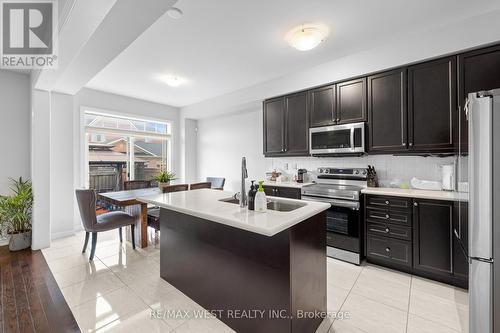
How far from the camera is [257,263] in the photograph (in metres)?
1.55

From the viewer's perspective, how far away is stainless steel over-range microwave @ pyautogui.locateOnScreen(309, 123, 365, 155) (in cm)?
294

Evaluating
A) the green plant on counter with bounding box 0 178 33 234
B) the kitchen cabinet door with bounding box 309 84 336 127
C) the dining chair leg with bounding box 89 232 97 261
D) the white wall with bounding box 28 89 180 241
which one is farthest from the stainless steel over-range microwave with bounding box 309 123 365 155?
the green plant on counter with bounding box 0 178 33 234

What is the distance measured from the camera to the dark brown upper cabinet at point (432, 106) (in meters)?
2.36

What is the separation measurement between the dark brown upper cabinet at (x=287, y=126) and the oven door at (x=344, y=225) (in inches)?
40.9

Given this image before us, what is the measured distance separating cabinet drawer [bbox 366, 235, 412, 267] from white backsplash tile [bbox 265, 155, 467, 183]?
88 centimetres

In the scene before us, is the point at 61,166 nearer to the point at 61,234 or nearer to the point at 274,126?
the point at 61,234

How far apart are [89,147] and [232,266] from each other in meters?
4.34

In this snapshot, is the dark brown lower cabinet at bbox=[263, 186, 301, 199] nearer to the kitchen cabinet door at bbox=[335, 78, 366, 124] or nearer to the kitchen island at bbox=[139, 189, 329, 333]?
the kitchen cabinet door at bbox=[335, 78, 366, 124]

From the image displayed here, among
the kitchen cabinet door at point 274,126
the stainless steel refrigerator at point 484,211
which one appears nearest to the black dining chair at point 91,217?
the kitchen cabinet door at point 274,126

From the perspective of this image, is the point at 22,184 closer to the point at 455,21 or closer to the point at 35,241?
the point at 35,241

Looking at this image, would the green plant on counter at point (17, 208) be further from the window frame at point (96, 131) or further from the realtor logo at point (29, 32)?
the realtor logo at point (29, 32)

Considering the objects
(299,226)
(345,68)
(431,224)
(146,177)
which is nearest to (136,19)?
(299,226)

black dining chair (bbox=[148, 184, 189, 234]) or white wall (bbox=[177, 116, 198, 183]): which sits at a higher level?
white wall (bbox=[177, 116, 198, 183])

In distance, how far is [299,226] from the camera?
1.49 meters
